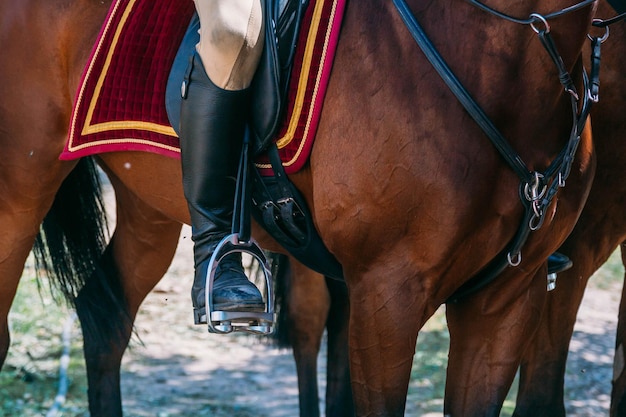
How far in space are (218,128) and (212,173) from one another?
0.16 meters

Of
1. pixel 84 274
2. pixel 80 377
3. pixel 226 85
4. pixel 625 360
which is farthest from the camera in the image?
pixel 80 377

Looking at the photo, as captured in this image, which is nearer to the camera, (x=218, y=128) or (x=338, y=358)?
(x=218, y=128)

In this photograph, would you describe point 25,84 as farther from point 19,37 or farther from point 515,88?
point 515,88

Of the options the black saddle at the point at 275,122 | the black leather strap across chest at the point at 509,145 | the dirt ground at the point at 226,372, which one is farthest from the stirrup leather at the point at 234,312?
the dirt ground at the point at 226,372

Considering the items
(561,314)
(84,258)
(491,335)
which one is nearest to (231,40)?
(491,335)

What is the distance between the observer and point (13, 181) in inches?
149

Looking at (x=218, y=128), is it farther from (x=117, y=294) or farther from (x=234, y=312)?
(x=117, y=294)

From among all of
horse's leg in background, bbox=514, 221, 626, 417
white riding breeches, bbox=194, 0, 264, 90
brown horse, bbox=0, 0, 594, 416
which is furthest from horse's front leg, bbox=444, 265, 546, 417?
white riding breeches, bbox=194, 0, 264, 90

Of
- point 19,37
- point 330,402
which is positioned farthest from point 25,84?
point 330,402

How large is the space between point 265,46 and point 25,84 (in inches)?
46.0

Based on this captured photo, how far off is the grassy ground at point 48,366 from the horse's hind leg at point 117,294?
1.27 feet

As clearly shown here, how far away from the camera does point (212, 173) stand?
3.09 metres

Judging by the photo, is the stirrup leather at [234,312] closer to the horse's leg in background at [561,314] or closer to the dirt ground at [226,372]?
the horse's leg in background at [561,314]

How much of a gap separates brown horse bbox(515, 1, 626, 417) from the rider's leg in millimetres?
1319
